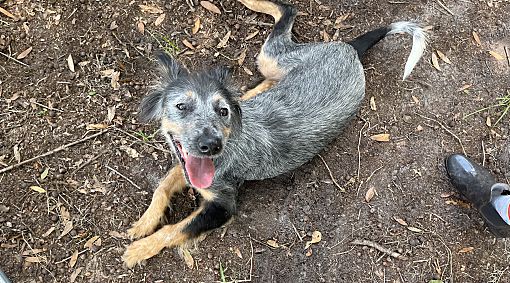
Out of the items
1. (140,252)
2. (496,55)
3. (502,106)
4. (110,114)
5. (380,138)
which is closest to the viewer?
(140,252)

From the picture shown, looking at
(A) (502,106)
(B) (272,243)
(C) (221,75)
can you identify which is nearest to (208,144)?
(C) (221,75)

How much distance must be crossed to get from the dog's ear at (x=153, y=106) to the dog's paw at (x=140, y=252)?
119 cm

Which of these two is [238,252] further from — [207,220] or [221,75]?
[221,75]

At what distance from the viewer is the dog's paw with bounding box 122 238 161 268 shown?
5230 mm

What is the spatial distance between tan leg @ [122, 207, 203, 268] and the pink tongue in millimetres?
560

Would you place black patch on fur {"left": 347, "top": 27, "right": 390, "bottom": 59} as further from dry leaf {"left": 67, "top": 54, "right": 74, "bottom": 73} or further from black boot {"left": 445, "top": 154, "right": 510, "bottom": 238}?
dry leaf {"left": 67, "top": 54, "right": 74, "bottom": 73}

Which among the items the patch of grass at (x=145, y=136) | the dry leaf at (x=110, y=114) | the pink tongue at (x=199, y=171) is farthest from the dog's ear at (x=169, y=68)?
the dry leaf at (x=110, y=114)

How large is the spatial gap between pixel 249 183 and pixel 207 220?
78 cm

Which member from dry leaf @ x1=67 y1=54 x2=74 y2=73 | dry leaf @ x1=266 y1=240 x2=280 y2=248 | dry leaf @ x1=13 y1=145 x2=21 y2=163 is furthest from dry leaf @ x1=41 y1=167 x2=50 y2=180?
dry leaf @ x1=266 y1=240 x2=280 y2=248

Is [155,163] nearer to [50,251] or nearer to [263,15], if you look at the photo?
[50,251]

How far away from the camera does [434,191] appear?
19.9ft

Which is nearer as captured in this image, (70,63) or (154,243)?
(154,243)

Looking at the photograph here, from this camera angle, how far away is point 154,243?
525 centimetres

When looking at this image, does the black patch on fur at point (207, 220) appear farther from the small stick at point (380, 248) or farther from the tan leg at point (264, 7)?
the tan leg at point (264, 7)
